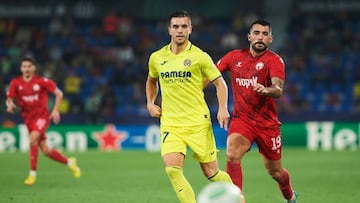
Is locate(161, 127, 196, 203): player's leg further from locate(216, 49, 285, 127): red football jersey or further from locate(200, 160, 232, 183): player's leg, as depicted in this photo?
locate(216, 49, 285, 127): red football jersey

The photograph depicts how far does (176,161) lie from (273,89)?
139cm

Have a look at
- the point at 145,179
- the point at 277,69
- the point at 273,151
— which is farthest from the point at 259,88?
the point at 145,179

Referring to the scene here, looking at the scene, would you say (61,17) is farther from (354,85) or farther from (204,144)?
(204,144)

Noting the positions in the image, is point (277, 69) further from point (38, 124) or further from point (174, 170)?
point (38, 124)

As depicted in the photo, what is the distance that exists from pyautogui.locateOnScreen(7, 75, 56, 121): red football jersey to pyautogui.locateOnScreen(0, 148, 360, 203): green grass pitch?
1.25 metres

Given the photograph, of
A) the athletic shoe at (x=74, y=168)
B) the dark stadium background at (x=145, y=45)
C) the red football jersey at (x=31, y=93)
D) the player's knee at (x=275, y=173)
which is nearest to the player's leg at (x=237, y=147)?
the player's knee at (x=275, y=173)

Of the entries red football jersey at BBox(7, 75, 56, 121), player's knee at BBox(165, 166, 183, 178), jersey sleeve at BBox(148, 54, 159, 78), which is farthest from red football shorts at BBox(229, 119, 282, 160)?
red football jersey at BBox(7, 75, 56, 121)

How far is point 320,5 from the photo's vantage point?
3036cm

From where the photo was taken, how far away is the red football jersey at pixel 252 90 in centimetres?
935

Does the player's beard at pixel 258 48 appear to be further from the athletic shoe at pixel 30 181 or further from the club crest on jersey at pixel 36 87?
the club crest on jersey at pixel 36 87

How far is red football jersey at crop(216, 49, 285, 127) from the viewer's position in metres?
9.35

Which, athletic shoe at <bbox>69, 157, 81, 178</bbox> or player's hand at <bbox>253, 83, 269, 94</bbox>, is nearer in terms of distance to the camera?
→ player's hand at <bbox>253, 83, 269, 94</bbox>

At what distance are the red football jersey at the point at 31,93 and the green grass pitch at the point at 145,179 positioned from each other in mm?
1249

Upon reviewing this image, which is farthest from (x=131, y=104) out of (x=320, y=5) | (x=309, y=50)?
(x=320, y=5)
